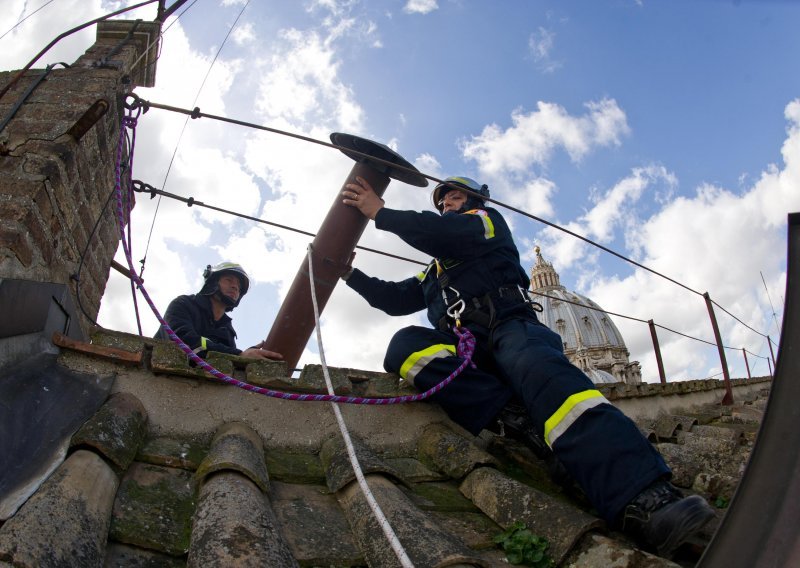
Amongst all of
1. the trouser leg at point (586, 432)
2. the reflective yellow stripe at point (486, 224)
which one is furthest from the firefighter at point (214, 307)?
the trouser leg at point (586, 432)

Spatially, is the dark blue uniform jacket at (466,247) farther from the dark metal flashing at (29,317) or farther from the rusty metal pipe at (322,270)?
the dark metal flashing at (29,317)

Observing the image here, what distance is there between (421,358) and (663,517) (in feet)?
4.41

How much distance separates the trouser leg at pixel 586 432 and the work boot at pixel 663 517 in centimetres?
4

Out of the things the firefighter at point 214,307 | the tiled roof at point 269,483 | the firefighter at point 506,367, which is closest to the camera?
the tiled roof at point 269,483

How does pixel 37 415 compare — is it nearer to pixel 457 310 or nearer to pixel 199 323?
pixel 457 310

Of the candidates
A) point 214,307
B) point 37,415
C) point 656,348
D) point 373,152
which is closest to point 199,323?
point 214,307

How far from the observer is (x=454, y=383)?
2.89m

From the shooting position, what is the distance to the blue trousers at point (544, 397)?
218cm

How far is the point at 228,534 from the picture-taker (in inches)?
56.9

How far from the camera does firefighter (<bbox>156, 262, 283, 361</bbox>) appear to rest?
478 cm

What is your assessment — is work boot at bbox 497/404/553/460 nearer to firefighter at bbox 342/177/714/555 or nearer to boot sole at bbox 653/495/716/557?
firefighter at bbox 342/177/714/555

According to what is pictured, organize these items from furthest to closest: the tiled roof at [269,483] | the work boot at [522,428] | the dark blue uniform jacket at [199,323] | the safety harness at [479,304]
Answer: the dark blue uniform jacket at [199,323] → the safety harness at [479,304] → the work boot at [522,428] → the tiled roof at [269,483]

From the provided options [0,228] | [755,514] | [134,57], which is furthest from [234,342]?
[755,514]

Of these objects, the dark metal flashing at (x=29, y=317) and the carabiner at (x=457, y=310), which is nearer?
the dark metal flashing at (x=29, y=317)
